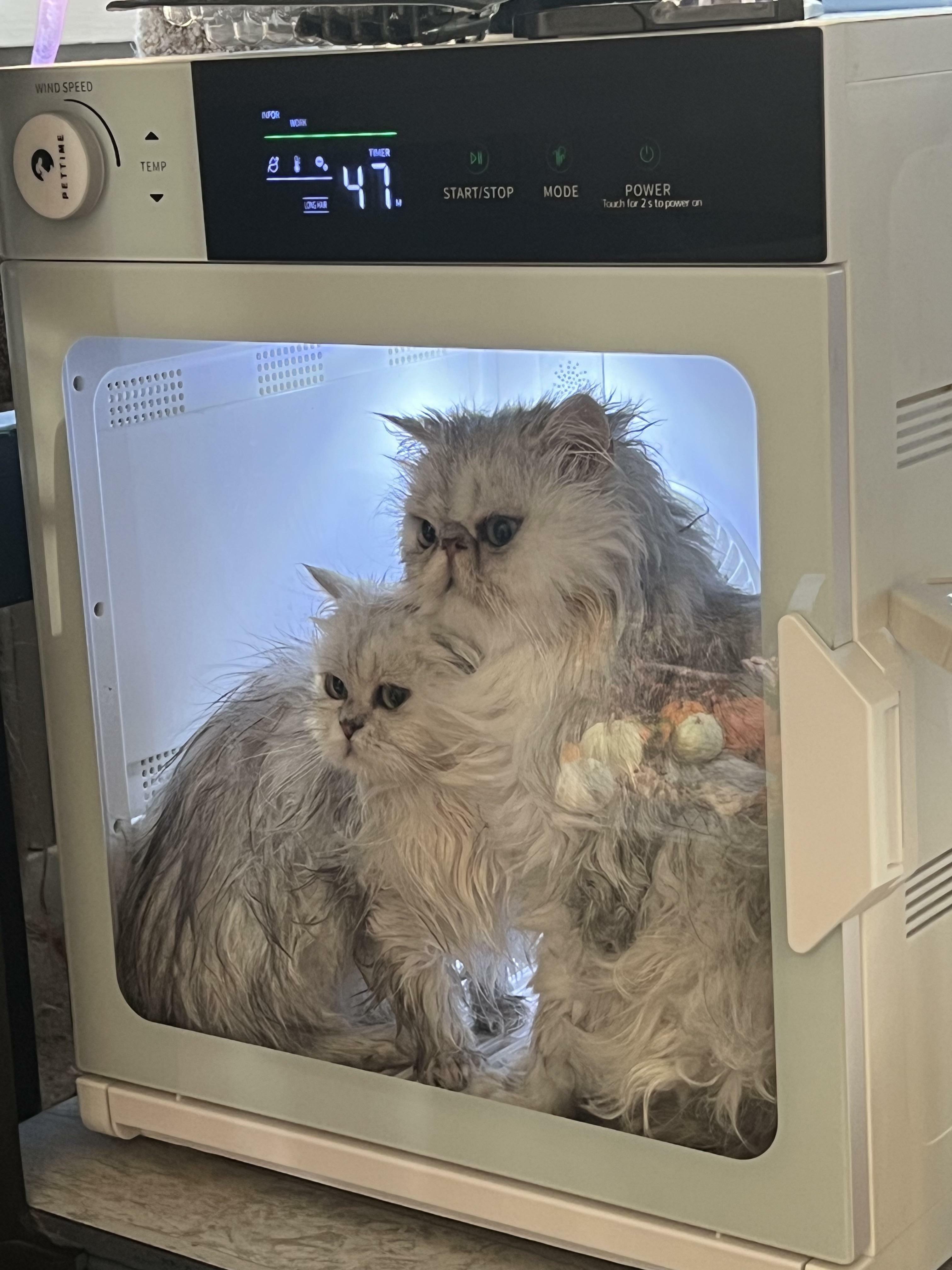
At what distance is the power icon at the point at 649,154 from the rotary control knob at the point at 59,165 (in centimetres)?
39

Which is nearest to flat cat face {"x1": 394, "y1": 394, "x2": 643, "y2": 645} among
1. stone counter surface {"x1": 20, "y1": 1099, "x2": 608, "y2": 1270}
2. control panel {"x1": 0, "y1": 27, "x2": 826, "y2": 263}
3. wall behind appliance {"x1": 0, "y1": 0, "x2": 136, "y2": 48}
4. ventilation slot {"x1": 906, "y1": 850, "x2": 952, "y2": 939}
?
control panel {"x1": 0, "y1": 27, "x2": 826, "y2": 263}

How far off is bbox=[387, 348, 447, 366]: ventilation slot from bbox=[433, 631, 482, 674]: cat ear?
0.17 metres

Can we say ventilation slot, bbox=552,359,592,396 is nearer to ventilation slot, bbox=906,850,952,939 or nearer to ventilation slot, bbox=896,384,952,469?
ventilation slot, bbox=896,384,952,469

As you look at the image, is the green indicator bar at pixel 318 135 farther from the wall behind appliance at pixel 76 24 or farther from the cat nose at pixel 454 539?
the wall behind appliance at pixel 76 24

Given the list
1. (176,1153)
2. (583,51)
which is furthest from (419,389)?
(176,1153)

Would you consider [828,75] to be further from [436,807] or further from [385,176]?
[436,807]

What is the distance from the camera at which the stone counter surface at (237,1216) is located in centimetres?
109

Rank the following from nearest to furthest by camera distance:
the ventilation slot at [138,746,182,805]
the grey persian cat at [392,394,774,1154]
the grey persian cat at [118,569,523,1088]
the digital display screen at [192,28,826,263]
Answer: the digital display screen at [192,28,826,263]
the grey persian cat at [392,394,774,1154]
the grey persian cat at [118,569,523,1088]
the ventilation slot at [138,746,182,805]

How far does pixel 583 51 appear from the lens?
2.75 ft

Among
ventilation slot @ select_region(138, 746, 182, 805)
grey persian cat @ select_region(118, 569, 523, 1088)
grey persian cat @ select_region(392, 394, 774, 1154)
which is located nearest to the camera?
grey persian cat @ select_region(392, 394, 774, 1154)

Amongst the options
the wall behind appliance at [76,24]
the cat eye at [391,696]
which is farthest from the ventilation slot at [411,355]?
the wall behind appliance at [76,24]

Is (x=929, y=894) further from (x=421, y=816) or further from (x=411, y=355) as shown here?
(x=411, y=355)

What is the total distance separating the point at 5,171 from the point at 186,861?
50cm

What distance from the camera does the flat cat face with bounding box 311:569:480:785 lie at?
3.30ft
